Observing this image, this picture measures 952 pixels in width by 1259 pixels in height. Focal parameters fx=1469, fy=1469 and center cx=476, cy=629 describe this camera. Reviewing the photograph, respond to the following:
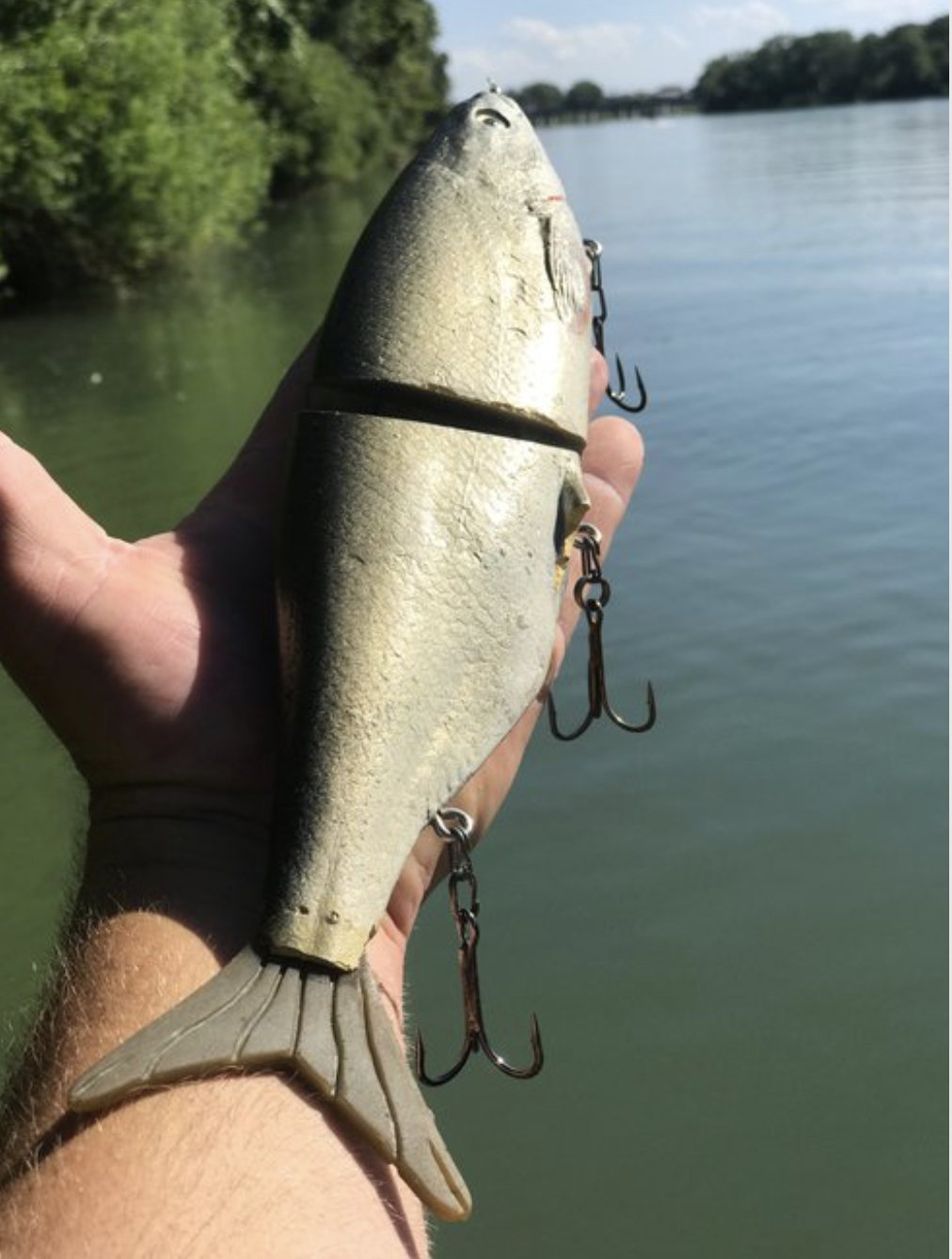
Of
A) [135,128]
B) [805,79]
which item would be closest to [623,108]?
[805,79]

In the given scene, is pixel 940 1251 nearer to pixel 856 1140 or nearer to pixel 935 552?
pixel 856 1140

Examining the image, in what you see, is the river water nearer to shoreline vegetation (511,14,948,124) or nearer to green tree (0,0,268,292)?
green tree (0,0,268,292)

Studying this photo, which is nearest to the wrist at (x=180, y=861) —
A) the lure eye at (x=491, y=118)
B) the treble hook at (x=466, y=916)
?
the treble hook at (x=466, y=916)

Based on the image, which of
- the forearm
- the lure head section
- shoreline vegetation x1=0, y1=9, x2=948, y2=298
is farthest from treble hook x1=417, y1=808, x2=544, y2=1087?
shoreline vegetation x1=0, y1=9, x2=948, y2=298

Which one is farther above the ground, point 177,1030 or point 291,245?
point 177,1030

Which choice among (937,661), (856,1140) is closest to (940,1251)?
(856,1140)
